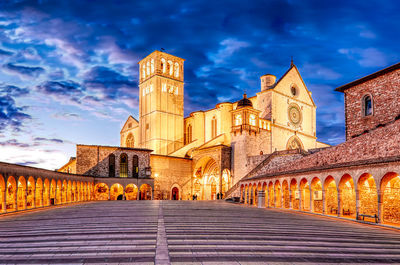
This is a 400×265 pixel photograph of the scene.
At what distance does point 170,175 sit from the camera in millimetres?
49906

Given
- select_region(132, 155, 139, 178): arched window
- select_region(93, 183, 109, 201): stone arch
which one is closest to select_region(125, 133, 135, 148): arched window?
select_region(132, 155, 139, 178): arched window

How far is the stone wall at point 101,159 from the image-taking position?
42.5m

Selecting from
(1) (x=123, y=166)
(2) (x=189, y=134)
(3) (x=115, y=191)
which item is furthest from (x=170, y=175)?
(2) (x=189, y=134)

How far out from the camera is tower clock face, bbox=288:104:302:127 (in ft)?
173

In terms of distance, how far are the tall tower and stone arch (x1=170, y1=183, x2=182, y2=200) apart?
32.2ft

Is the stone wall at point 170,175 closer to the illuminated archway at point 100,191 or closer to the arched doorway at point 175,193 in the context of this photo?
the arched doorway at point 175,193

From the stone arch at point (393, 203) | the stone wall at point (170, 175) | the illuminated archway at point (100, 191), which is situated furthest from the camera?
the stone wall at point (170, 175)

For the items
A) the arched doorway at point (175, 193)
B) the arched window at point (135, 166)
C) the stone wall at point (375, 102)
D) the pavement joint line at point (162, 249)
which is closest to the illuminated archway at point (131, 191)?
the arched window at point (135, 166)

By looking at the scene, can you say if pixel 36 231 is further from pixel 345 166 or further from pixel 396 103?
pixel 396 103

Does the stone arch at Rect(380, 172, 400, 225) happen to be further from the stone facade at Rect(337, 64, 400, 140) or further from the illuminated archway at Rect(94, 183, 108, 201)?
the illuminated archway at Rect(94, 183, 108, 201)

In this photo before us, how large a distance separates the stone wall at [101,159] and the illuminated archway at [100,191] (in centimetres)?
144

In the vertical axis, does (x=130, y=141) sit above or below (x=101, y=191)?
above

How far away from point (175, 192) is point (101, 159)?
12.6m

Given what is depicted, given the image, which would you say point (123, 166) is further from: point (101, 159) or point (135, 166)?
point (101, 159)
